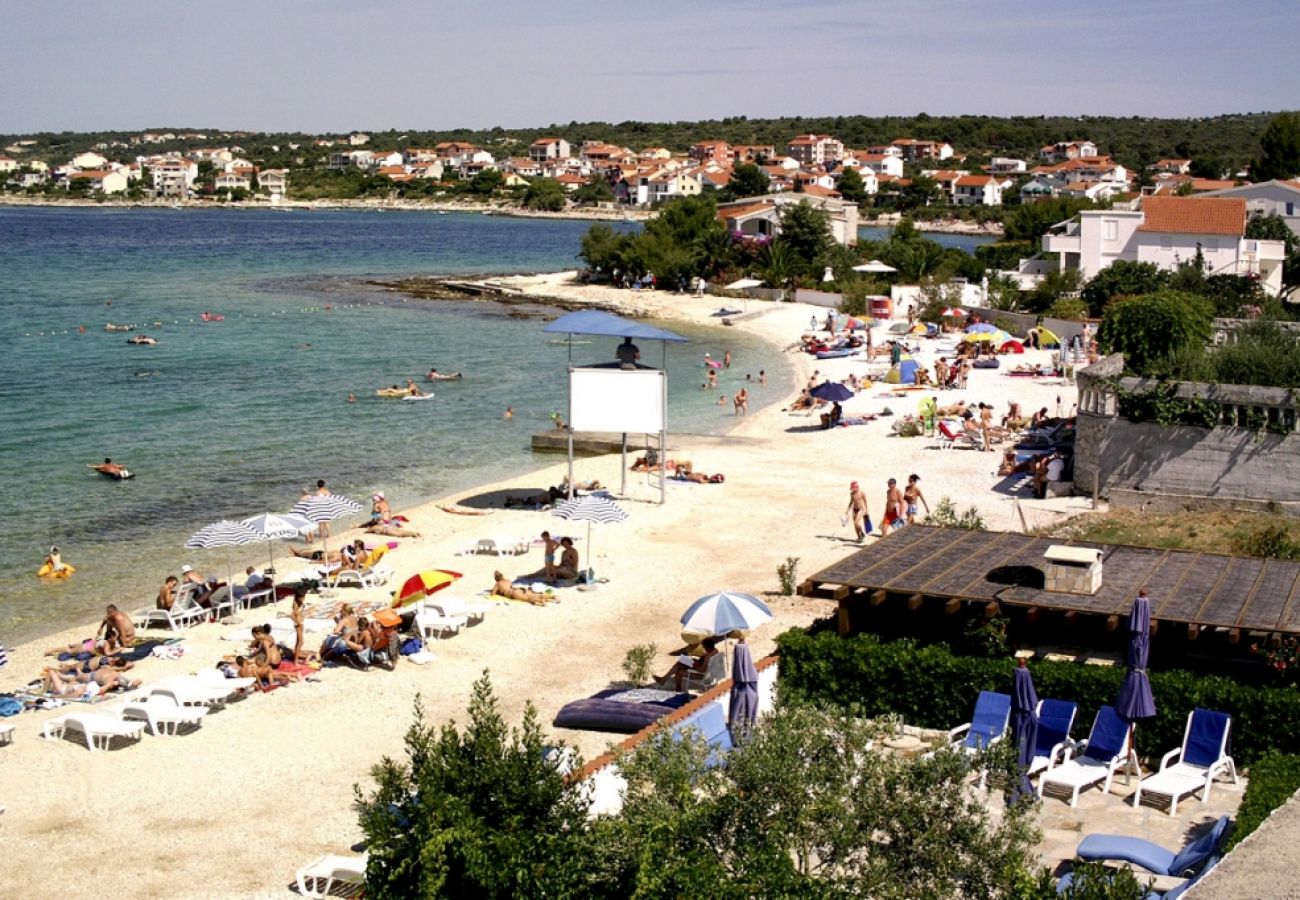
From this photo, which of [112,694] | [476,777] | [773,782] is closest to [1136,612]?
[773,782]

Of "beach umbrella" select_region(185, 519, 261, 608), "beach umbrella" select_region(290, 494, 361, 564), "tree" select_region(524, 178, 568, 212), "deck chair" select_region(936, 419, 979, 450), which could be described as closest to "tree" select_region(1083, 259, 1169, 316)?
"deck chair" select_region(936, 419, 979, 450)

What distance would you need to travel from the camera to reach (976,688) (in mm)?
13961

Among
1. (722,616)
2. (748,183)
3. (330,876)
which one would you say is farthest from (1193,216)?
(748,183)

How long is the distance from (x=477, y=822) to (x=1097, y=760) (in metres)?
6.77

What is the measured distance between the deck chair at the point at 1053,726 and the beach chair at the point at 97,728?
922 cm

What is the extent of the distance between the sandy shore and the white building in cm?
2184

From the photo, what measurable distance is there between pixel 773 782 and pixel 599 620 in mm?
10431

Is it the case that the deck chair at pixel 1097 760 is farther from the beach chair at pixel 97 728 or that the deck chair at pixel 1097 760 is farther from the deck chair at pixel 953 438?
the deck chair at pixel 953 438

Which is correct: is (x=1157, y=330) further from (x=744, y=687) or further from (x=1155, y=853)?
(x=1155, y=853)

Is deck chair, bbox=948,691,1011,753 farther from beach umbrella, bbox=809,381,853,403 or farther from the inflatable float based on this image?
beach umbrella, bbox=809,381,853,403

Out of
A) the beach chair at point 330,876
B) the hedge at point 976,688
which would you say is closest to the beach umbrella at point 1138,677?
the hedge at point 976,688

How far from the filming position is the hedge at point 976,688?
1287 cm

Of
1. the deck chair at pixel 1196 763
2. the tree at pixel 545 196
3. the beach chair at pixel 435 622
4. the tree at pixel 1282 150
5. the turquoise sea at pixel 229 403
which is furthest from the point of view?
the tree at pixel 545 196

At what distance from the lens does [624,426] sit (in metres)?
25.0
